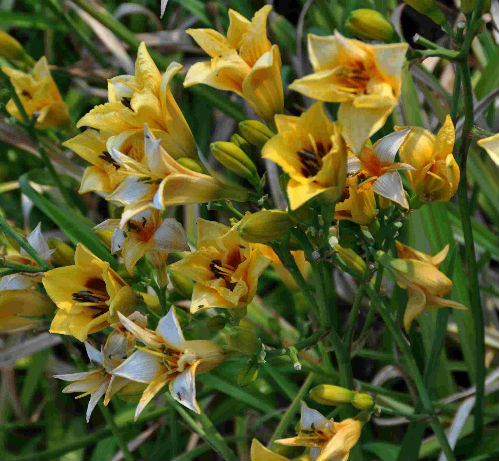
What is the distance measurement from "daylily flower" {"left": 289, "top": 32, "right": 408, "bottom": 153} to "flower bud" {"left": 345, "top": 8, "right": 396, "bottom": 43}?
0.19 metres

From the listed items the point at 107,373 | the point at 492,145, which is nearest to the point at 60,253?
the point at 107,373

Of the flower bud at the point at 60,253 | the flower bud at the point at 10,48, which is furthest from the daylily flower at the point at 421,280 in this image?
the flower bud at the point at 10,48

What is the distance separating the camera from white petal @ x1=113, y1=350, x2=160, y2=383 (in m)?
1.08

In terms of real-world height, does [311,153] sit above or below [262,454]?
above

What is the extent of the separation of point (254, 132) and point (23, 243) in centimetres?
49

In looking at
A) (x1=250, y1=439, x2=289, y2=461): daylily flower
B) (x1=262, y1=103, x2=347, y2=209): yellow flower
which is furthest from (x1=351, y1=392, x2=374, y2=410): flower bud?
(x1=262, y1=103, x2=347, y2=209): yellow flower

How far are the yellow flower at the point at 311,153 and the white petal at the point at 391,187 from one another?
7 centimetres

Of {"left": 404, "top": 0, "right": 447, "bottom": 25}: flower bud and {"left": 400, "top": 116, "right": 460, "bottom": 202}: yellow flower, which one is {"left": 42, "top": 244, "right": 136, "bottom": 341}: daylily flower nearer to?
{"left": 400, "top": 116, "right": 460, "bottom": 202}: yellow flower

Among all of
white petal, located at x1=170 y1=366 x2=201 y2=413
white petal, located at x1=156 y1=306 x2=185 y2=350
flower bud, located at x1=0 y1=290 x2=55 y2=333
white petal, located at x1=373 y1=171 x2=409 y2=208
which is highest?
white petal, located at x1=373 y1=171 x2=409 y2=208

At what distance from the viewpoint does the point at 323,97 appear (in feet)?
3.14

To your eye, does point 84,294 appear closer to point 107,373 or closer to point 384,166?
point 107,373

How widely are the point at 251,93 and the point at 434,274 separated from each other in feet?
1.33

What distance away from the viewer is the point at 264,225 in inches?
40.9

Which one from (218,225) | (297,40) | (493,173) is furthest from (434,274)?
(297,40)
